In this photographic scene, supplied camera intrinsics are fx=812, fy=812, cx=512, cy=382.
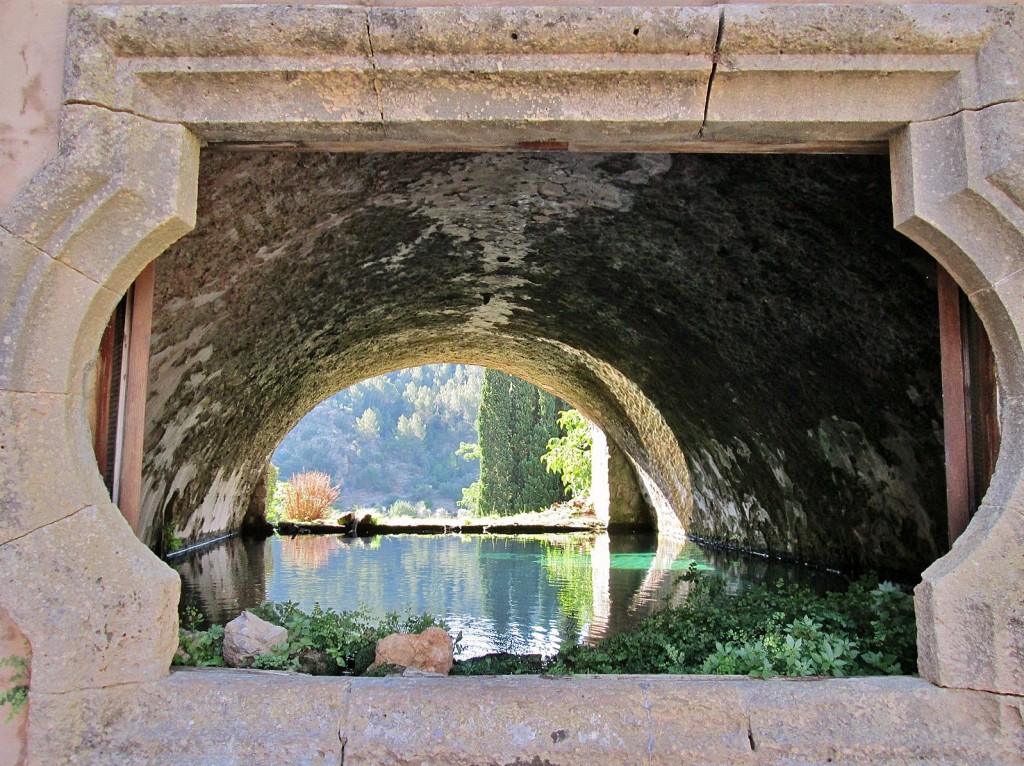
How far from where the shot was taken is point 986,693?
2596 mm

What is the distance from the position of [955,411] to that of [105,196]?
318 cm

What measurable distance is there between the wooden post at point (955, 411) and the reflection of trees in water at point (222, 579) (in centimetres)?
472

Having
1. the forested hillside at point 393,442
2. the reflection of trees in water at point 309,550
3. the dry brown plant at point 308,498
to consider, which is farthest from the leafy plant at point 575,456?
the forested hillside at point 393,442

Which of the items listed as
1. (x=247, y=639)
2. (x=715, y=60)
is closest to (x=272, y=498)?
(x=247, y=639)

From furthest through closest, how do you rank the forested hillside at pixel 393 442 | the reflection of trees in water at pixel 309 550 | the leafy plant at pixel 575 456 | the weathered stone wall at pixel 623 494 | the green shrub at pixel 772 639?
the forested hillside at pixel 393 442 → the leafy plant at pixel 575 456 → the weathered stone wall at pixel 623 494 → the reflection of trees in water at pixel 309 550 → the green shrub at pixel 772 639

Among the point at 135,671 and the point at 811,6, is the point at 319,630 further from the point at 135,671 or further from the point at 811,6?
the point at 811,6

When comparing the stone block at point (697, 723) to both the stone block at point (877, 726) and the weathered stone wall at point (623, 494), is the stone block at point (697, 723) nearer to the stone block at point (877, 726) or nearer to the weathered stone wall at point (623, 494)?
the stone block at point (877, 726)

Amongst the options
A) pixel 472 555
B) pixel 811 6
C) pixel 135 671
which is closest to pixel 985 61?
pixel 811 6

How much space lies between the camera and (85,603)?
2602 millimetres

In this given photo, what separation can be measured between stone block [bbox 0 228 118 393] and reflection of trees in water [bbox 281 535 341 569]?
21.9 feet

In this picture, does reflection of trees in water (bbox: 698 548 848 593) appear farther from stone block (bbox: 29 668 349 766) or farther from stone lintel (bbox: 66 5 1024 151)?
stone block (bbox: 29 668 349 766)

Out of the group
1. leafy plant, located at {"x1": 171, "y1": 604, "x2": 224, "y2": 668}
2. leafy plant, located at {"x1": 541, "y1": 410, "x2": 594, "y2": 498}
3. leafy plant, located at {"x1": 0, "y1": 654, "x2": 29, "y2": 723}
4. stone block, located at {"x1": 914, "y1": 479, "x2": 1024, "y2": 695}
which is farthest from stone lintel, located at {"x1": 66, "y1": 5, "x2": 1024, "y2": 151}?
leafy plant, located at {"x1": 541, "y1": 410, "x2": 594, "y2": 498}

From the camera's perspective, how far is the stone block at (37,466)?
259 centimetres

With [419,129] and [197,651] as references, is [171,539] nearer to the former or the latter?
[197,651]
